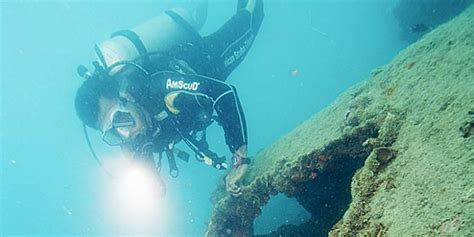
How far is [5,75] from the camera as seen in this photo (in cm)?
5894

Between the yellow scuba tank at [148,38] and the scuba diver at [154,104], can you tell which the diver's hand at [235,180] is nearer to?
the scuba diver at [154,104]

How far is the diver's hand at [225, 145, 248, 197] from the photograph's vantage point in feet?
14.8

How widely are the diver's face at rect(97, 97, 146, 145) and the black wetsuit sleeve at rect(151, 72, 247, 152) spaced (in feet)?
1.26

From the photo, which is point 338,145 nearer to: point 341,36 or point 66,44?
point 66,44

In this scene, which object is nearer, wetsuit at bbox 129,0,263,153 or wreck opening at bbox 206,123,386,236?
wreck opening at bbox 206,123,386,236

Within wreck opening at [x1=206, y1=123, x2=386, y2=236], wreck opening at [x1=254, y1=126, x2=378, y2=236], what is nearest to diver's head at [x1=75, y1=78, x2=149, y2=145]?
wreck opening at [x1=206, y1=123, x2=386, y2=236]

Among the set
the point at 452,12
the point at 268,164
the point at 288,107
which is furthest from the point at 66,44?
the point at 268,164

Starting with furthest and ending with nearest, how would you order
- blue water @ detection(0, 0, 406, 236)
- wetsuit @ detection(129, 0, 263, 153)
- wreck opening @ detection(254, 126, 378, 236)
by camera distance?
blue water @ detection(0, 0, 406, 236) → wetsuit @ detection(129, 0, 263, 153) → wreck opening @ detection(254, 126, 378, 236)

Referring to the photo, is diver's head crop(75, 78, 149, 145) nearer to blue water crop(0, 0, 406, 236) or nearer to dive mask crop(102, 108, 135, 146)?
dive mask crop(102, 108, 135, 146)

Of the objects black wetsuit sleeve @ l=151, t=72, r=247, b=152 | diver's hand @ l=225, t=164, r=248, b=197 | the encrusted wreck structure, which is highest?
black wetsuit sleeve @ l=151, t=72, r=247, b=152

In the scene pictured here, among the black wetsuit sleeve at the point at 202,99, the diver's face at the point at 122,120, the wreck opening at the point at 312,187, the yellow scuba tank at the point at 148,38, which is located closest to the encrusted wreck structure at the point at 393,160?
the wreck opening at the point at 312,187

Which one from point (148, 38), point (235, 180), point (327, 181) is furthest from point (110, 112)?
point (327, 181)

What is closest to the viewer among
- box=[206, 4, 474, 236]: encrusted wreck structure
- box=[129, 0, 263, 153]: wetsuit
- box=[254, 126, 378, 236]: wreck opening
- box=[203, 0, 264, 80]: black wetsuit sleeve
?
box=[206, 4, 474, 236]: encrusted wreck structure

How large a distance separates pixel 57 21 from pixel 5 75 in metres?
14.4
